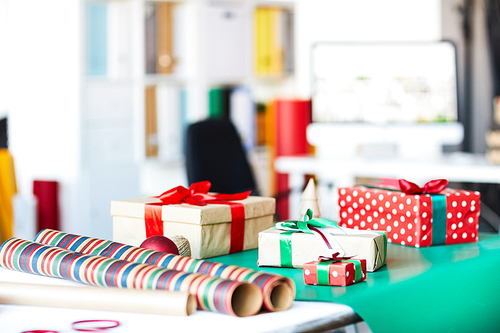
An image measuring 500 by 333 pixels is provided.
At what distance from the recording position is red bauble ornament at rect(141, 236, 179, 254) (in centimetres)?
85

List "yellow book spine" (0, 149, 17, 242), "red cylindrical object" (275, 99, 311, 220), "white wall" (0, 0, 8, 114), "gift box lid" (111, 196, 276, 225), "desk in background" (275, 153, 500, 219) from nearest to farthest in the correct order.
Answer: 1. "gift box lid" (111, 196, 276, 225)
2. "desk in background" (275, 153, 500, 219)
3. "yellow book spine" (0, 149, 17, 242)
4. "red cylindrical object" (275, 99, 311, 220)
5. "white wall" (0, 0, 8, 114)

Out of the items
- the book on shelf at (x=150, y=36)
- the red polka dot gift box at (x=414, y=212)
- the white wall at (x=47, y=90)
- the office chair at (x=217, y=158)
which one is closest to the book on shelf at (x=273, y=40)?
the book on shelf at (x=150, y=36)

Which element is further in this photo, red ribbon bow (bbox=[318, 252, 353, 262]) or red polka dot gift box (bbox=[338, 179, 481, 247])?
red polka dot gift box (bbox=[338, 179, 481, 247])

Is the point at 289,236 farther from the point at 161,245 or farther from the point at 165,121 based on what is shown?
the point at 165,121

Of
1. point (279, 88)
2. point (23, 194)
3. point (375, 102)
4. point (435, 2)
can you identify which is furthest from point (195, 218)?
point (435, 2)

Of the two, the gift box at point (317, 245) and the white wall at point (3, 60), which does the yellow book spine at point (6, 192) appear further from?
the gift box at point (317, 245)

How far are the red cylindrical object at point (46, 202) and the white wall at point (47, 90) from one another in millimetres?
40

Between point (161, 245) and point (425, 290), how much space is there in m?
0.39

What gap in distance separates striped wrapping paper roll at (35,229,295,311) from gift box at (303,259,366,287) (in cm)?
11

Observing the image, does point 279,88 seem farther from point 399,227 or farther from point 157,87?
point 399,227

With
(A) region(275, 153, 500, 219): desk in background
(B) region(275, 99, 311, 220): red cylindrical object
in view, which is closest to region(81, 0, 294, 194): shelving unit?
(B) region(275, 99, 311, 220): red cylindrical object

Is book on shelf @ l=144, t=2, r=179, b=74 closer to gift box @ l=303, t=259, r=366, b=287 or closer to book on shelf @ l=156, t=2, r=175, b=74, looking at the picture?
book on shelf @ l=156, t=2, r=175, b=74

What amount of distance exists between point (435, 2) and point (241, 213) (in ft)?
11.3

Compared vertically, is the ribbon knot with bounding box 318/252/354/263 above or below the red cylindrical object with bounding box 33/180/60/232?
above
